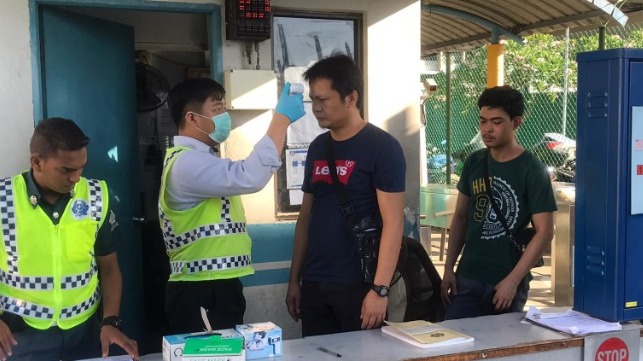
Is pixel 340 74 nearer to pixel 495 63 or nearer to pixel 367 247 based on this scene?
pixel 367 247

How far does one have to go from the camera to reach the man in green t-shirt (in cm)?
317

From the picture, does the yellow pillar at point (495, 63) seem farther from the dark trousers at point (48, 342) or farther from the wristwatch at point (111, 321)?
the dark trousers at point (48, 342)

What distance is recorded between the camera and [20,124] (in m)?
3.60

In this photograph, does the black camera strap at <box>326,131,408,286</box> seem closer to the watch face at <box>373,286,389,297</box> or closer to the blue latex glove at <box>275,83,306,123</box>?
the watch face at <box>373,286,389,297</box>

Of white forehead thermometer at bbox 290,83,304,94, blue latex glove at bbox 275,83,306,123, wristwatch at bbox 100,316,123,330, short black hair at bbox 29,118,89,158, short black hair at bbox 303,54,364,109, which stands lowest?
wristwatch at bbox 100,316,123,330

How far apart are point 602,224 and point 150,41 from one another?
11.5 feet

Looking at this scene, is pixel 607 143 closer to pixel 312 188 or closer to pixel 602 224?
pixel 602 224

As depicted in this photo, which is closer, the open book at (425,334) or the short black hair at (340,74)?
the open book at (425,334)

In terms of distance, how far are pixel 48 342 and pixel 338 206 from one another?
125cm

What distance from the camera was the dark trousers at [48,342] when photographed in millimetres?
2566

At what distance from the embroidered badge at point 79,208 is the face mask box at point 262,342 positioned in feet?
2.96

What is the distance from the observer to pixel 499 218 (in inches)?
130

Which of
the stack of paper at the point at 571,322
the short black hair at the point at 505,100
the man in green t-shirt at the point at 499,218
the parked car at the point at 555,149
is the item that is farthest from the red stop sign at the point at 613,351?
the parked car at the point at 555,149

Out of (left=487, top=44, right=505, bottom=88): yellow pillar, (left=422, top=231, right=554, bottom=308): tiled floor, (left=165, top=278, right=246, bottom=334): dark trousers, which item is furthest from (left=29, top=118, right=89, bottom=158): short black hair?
(left=487, top=44, right=505, bottom=88): yellow pillar
